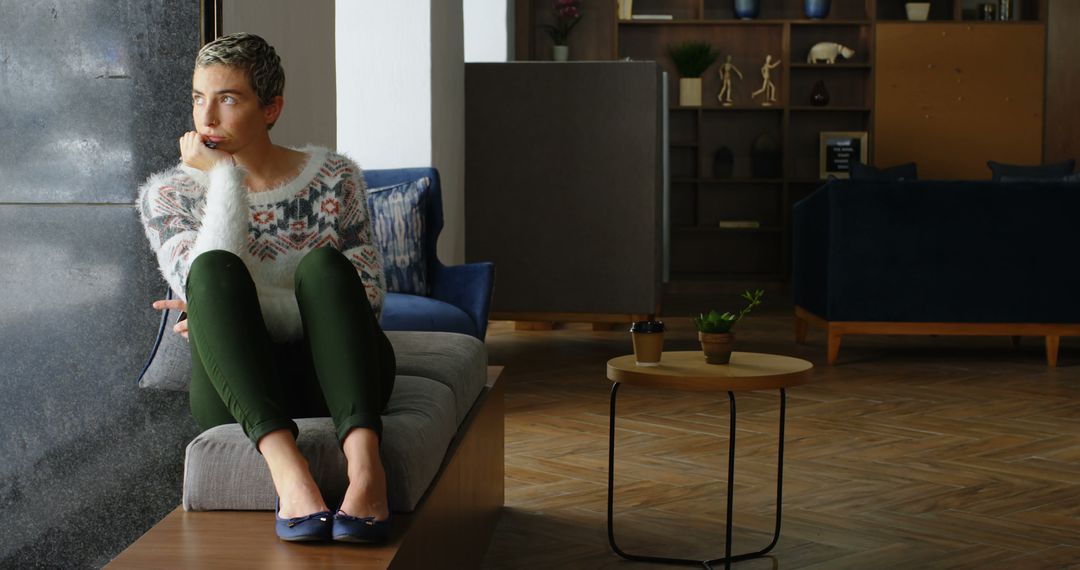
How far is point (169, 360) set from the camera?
84.0 inches

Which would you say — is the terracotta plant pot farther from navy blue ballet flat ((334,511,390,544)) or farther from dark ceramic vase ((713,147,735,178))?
dark ceramic vase ((713,147,735,178))

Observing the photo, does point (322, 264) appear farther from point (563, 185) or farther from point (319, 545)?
point (563, 185)

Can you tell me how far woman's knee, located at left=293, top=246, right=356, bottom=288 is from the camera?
5.88 feet

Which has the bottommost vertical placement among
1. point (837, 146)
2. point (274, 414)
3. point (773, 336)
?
point (773, 336)

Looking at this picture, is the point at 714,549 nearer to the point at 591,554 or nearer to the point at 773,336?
the point at 591,554

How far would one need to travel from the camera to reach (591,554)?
7.96 ft

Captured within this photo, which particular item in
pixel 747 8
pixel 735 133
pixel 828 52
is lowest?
pixel 735 133

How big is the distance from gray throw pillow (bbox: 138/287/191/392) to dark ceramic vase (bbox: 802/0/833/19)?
707 cm

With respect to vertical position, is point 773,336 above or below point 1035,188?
below

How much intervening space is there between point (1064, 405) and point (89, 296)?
334 centimetres

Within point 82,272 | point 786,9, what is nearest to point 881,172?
point 786,9

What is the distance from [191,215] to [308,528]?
70 centimetres

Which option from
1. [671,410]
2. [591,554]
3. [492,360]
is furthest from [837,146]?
[591,554]

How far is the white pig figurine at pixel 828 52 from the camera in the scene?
8.41 m
